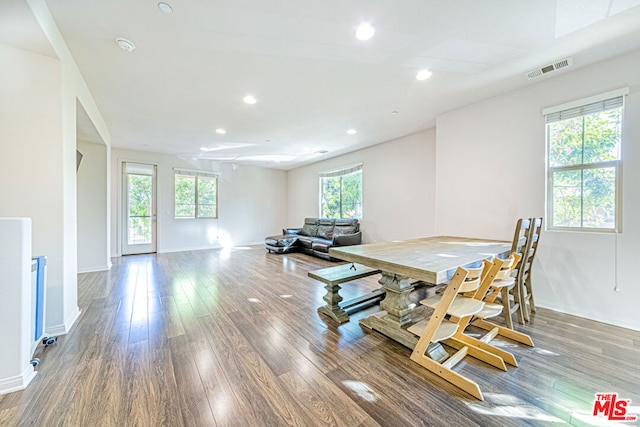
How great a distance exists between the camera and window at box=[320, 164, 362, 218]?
622 centimetres

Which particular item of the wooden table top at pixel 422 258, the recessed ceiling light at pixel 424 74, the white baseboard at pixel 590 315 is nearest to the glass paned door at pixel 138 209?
the wooden table top at pixel 422 258

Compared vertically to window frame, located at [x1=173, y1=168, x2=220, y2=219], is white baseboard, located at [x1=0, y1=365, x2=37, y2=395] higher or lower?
lower

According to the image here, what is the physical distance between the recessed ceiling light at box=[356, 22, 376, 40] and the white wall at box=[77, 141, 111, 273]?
477 centimetres

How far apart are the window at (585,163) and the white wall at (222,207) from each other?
23.8 feet

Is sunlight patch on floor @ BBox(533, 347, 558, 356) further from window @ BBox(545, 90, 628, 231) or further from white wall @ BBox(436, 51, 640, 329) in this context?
window @ BBox(545, 90, 628, 231)

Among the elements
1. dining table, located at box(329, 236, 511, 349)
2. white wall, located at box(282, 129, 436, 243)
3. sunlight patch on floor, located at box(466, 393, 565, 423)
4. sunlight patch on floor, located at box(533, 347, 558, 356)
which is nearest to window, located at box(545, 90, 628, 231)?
dining table, located at box(329, 236, 511, 349)

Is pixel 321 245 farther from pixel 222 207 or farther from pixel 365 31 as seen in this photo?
pixel 365 31

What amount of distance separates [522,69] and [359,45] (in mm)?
1880

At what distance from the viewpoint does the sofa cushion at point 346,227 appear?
6.01 m

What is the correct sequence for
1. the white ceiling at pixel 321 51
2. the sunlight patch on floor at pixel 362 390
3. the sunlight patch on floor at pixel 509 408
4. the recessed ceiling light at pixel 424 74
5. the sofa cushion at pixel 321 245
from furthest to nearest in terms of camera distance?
the sofa cushion at pixel 321 245
the recessed ceiling light at pixel 424 74
the white ceiling at pixel 321 51
the sunlight patch on floor at pixel 362 390
the sunlight patch on floor at pixel 509 408

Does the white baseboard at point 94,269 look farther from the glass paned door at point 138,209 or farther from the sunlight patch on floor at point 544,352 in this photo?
the sunlight patch on floor at point 544,352

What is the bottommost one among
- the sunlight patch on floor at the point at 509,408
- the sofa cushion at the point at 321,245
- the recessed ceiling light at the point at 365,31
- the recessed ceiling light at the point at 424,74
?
the sunlight patch on floor at the point at 509,408

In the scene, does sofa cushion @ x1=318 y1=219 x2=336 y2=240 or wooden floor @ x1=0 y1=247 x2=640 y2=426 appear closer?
wooden floor @ x1=0 y1=247 x2=640 y2=426

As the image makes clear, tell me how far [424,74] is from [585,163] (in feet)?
6.43
